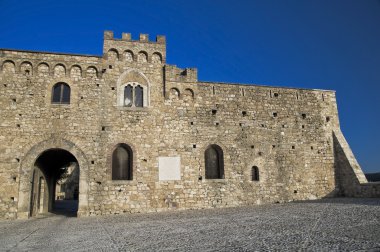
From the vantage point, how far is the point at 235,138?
52.3 ft

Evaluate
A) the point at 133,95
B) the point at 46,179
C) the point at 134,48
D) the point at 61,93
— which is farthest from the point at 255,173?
the point at 46,179

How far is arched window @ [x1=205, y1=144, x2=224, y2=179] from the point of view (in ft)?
50.5

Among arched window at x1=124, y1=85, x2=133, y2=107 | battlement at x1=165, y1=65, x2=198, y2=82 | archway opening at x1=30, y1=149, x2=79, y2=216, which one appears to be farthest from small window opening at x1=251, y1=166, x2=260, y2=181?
archway opening at x1=30, y1=149, x2=79, y2=216

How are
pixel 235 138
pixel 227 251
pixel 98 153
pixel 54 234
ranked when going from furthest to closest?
pixel 235 138 < pixel 98 153 < pixel 54 234 < pixel 227 251

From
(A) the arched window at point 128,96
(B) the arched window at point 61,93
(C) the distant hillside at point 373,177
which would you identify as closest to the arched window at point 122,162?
(A) the arched window at point 128,96

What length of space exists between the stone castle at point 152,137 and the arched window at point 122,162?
0.16 ft

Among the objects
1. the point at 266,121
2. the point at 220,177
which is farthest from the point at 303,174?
the point at 220,177

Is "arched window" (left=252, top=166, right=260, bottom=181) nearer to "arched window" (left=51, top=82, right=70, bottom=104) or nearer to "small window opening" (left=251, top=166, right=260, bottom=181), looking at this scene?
"small window opening" (left=251, top=166, right=260, bottom=181)

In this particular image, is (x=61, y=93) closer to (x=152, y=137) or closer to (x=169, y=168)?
(x=152, y=137)

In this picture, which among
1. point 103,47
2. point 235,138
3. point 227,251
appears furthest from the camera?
point 235,138

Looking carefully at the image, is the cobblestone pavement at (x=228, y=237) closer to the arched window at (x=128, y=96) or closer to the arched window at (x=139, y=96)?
the arched window at (x=128, y=96)

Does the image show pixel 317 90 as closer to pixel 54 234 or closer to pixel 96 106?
pixel 96 106

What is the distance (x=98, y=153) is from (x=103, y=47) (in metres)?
5.58

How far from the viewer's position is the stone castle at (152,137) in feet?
44.0
